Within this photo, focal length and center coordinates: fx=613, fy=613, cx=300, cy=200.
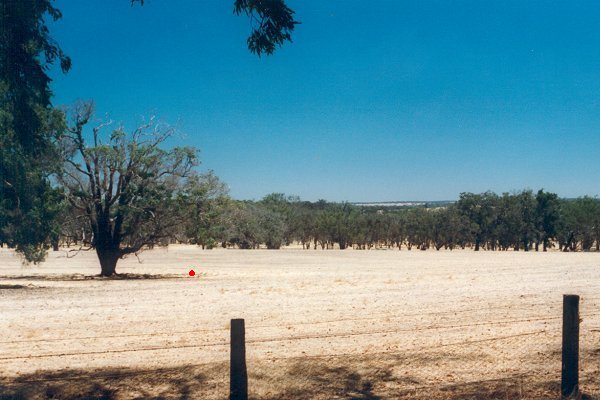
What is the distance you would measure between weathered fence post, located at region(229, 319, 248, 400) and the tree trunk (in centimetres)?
2234

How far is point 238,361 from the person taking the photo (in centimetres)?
656

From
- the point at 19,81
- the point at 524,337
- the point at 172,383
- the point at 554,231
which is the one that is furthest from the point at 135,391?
the point at 554,231

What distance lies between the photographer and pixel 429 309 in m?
14.2

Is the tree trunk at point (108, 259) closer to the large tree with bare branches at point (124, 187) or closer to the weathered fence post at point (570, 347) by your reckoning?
the large tree with bare branches at point (124, 187)

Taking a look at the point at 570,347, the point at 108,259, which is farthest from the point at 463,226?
the point at 570,347

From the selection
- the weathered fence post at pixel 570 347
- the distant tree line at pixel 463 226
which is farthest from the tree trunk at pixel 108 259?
the distant tree line at pixel 463 226

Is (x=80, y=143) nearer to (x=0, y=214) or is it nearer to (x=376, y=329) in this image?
(x=0, y=214)

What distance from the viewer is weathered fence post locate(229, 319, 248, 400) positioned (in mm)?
6496

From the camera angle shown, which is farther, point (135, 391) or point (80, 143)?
point (80, 143)

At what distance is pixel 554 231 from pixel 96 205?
187ft

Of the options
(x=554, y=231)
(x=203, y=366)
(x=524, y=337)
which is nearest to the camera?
(x=203, y=366)

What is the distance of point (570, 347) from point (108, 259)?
2387 cm

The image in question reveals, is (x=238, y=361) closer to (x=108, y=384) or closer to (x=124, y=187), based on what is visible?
(x=108, y=384)

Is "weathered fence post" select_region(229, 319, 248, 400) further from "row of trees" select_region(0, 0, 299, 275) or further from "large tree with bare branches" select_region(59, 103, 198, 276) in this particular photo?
"large tree with bare branches" select_region(59, 103, 198, 276)
